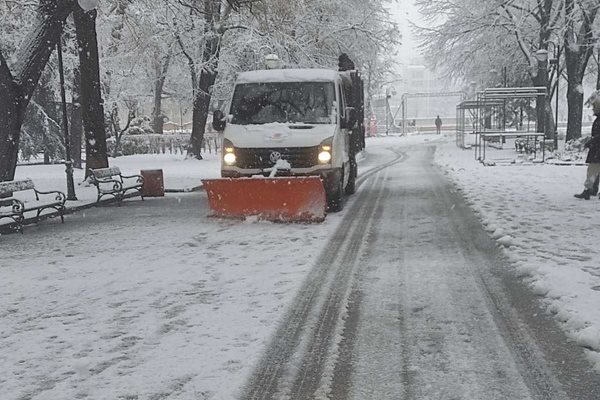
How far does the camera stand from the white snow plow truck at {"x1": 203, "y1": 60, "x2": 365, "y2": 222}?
388 inches

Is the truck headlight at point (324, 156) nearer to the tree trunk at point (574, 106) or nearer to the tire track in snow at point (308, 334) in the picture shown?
the tire track in snow at point (308, 334)

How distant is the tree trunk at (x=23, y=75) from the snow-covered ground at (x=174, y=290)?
2.27 m

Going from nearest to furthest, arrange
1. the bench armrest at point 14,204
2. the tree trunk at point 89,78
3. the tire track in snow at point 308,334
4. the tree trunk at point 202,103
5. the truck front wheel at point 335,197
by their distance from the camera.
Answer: the tire track in snow at point 308,334
the bench armrest at point 14,204
the truck front wheel at point 335,197
the tree trunk at point 89,78
the tree trunk at point 202,103

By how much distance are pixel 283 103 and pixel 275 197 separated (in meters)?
2.36

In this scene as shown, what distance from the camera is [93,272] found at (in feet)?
23.2

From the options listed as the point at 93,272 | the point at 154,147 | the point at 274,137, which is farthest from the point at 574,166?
the point at 154,147

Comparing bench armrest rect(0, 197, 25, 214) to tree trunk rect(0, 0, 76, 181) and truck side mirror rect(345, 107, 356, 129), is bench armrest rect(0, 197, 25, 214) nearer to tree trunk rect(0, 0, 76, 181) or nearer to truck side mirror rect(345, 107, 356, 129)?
tree trunk rect(0, 0, 76, 181)

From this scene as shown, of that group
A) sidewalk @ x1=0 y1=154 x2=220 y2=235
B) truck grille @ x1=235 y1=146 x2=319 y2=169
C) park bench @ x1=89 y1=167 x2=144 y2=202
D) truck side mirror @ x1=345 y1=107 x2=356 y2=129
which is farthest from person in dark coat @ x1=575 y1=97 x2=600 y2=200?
park bench @ x1=89 y1=167 x2=144 y2=202

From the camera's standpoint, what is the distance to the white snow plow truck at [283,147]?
9.86m

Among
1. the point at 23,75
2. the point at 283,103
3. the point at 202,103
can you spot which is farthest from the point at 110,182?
the point at 202,103

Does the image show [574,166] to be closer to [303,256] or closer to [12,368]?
[303,256]

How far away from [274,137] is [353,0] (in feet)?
66.3

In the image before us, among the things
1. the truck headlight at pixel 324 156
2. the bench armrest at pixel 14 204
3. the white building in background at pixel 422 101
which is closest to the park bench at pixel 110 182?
the bench armrest at pixel 14 204

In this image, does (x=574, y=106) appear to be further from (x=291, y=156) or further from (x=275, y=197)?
(x=275, y=197)
